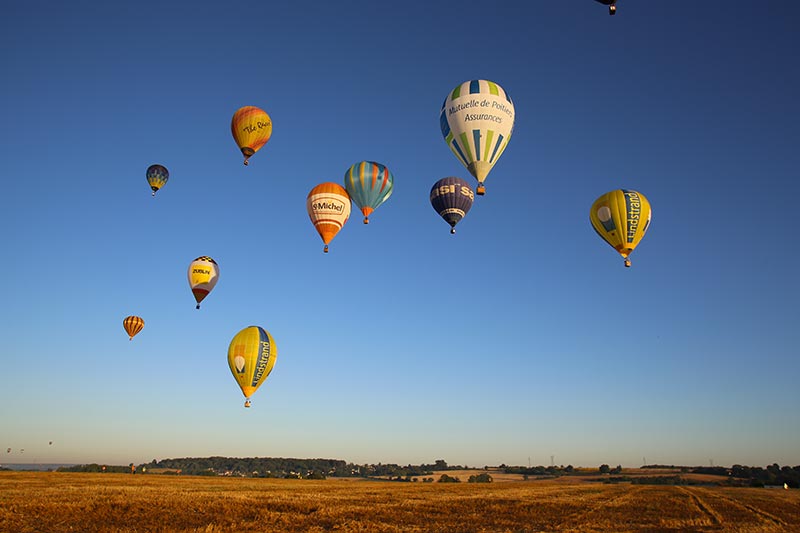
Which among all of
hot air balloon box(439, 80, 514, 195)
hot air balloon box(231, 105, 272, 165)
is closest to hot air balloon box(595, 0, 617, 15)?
hot air balloon box(439, 80, 514, 195)

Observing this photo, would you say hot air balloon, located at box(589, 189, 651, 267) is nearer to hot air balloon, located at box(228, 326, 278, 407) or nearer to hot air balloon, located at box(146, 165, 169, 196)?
hot air balloon, located at box(228, 326, 278, 407)

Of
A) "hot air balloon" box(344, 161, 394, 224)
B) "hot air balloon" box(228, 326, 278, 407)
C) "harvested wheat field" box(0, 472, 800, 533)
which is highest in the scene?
"hot air balloon" box(344, 161, 394, 224)

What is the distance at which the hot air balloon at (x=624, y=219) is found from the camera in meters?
29.9

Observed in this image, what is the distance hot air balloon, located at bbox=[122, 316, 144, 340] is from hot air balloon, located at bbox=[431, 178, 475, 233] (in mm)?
32935

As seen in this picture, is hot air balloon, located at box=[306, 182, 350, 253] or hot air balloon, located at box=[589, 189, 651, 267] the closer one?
hot air balloon, located at box=[589, 189, 651, 267]

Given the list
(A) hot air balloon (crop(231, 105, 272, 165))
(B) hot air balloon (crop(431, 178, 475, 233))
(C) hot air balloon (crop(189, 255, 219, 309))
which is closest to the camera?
(B) hot air balloon (crop(431, 178, 475, 233))

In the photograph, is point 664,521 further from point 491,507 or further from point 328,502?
point 328,502

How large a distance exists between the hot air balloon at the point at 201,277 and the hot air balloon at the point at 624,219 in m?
31.1

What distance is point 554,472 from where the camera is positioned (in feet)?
433

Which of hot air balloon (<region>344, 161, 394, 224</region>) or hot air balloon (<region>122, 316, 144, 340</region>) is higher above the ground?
hot air balloon (<region>344, 161, 394, 224</region>)

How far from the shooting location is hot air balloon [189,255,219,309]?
4481 centimetres

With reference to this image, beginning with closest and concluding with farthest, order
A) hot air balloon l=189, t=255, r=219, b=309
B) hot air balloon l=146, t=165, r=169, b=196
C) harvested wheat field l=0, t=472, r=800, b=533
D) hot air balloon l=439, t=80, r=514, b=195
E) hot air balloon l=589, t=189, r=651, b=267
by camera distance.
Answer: harvested wheat field l=0, t=472, r=800, b=533 → hot air balloon l=439, t=80, r=514, b=195 → hot air balloon l=589, t=189, r=651, b=267 → hot air balloon l=189, t=255, r=219, b=309 → hot air balloon l=146, t=165, r=169, b=196

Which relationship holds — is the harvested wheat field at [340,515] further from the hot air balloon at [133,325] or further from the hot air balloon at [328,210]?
the hot air balloon at [133,325]

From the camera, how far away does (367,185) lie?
38.2m
